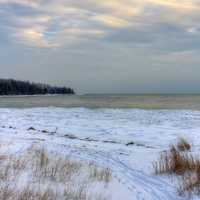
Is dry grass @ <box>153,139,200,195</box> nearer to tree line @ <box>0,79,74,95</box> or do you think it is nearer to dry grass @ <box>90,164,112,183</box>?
dry grass @ <box>90,164,112,183</box>

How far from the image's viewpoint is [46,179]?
219 inches

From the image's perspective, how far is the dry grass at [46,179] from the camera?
4.42 meters

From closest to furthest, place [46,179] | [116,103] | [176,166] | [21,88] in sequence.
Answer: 1. [46,179]
2. [176,166]
3. [116,103]
4. [21,88]

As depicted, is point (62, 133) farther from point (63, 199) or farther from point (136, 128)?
point (63, 199)

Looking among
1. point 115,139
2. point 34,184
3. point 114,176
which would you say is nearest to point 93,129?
point 115,139

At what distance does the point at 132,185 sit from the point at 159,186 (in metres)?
0.59

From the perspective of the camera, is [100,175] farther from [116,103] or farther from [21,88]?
[21,88]

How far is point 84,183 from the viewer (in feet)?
18.4

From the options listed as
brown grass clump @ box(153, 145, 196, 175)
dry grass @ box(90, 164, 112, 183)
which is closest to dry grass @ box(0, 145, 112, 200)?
dry grass @ box(90, 164, 112, 183)

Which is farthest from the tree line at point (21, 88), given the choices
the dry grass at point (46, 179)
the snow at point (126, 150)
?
the dry grass at point (46, 179)

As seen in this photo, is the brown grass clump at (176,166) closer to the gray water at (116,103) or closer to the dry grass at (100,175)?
the dry grass at (100,175)

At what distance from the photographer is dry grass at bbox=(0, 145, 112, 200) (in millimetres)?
4423

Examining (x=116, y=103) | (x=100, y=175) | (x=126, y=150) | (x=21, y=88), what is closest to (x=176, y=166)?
(x=100, y=175)

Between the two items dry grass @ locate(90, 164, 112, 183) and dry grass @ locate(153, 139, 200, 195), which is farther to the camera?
dry grass @ locate(90, 164, 112, 183)
